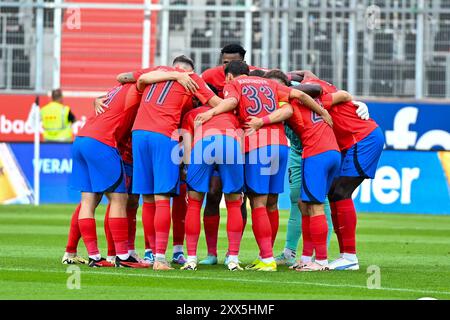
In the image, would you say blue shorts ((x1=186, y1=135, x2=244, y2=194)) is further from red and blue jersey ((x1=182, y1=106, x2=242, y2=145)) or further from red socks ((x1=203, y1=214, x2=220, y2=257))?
red socks ((x1=203, y1=214, x2=220, y2=257))

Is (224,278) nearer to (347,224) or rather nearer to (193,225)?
(193,225)

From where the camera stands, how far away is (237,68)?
1262 centimetres

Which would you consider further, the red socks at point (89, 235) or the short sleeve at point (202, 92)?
the red socks at point (89, 235)

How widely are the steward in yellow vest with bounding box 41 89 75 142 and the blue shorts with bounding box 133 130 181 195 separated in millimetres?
13738

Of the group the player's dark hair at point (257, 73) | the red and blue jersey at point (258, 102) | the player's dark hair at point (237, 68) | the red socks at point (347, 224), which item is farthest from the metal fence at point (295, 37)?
the red and blue jersey at point (258, 102)

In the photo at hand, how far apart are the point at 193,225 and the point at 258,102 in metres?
1.38

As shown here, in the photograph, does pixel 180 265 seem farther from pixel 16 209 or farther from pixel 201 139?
pixel 16 209

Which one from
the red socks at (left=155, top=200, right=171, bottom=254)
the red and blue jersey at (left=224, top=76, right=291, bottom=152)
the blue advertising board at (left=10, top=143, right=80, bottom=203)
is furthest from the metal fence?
the red socks at (left=155, top=200, right=171, bottom=254)

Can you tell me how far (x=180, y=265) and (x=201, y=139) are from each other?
5.07ft

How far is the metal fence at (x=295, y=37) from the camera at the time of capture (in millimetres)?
27172

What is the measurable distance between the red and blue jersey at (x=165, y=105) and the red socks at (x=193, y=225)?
0.69 m

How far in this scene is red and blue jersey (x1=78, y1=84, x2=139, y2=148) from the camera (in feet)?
40.7

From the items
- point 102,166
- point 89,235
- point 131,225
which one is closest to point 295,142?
point 131,225

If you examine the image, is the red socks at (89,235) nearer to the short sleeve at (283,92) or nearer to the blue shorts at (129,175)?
the blue shorts at (129,175)
